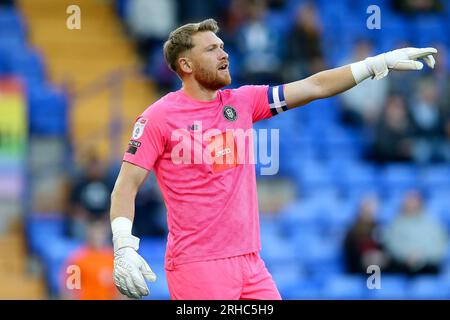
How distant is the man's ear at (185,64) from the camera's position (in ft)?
23.6

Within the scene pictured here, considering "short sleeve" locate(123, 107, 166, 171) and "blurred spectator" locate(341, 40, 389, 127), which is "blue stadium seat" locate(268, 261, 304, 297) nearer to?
"blurred spectator" locate(341, 40, 389, 127)

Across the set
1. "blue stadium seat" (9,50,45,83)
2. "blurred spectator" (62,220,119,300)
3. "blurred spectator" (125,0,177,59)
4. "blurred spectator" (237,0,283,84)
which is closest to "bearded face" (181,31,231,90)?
"blurred spectator" (62,220,119,300)

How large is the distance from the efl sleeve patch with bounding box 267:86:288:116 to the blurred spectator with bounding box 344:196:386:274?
5.35 metres

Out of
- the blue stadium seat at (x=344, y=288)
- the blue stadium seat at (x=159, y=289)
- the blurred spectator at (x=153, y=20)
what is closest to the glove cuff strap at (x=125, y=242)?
the blue stadium seat at (x=159, y=289)

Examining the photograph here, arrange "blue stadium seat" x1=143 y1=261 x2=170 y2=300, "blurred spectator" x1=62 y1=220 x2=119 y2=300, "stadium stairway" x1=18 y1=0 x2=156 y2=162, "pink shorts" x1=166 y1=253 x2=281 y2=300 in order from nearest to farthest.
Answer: "pink shorts" x1=166 y1=253 x2=281 y2=300
"blurred spectator" x1=62 y1=220 x2=119 y2=300
"blue stadium seat" x1=143 y1=261 x2=170 y2=300
"stadium stairway" x1=18 y1=0 x2=156 y2=162

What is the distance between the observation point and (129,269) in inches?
261

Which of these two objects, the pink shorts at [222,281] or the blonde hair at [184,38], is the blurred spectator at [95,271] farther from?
the blonde hair at [184,38]

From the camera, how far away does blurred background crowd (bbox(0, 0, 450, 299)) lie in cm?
1234

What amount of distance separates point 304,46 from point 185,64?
7.27 meters

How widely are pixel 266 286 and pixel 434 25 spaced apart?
9.23m

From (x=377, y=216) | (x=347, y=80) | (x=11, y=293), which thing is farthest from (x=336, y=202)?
(x=347, y=80)

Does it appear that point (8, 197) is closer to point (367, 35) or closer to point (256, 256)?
point (367, 35)

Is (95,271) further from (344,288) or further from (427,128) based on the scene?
(427,128)

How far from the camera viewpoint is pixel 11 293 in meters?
12.0
